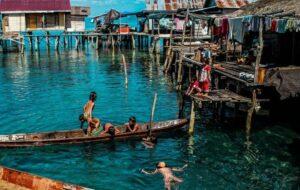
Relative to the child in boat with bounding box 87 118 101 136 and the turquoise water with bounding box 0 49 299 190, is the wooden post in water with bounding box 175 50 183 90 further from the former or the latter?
the child in boat with bounding box 87 118 101 136

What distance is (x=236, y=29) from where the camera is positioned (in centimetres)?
2341

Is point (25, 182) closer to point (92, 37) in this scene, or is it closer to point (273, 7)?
point (273, 7)

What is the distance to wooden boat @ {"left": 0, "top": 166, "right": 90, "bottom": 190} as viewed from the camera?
1132 centimetres

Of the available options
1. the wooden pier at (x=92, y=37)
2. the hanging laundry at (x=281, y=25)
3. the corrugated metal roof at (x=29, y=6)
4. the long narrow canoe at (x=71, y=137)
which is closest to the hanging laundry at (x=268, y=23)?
the hanging laundry at (x=281, y=25)

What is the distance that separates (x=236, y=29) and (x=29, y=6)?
37142 millimetres

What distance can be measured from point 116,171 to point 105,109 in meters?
9.50

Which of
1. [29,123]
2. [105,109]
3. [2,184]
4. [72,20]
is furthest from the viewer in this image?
[72,20]

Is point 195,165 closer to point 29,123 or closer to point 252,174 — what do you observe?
point 252,174

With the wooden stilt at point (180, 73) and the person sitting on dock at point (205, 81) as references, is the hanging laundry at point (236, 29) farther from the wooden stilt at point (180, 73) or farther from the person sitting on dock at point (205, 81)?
the wooden stilt at point (180, 73)

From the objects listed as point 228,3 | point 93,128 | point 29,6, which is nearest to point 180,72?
point 93,128

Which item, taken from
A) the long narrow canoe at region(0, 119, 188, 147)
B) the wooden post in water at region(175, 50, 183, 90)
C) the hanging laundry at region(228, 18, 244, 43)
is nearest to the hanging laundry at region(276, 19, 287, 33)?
the hanging laundry at region(228, 18, 244, 43)

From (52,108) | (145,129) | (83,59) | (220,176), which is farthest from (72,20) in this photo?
(220,176)

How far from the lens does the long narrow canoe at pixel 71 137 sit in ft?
55.4

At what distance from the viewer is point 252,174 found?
15086 mm
